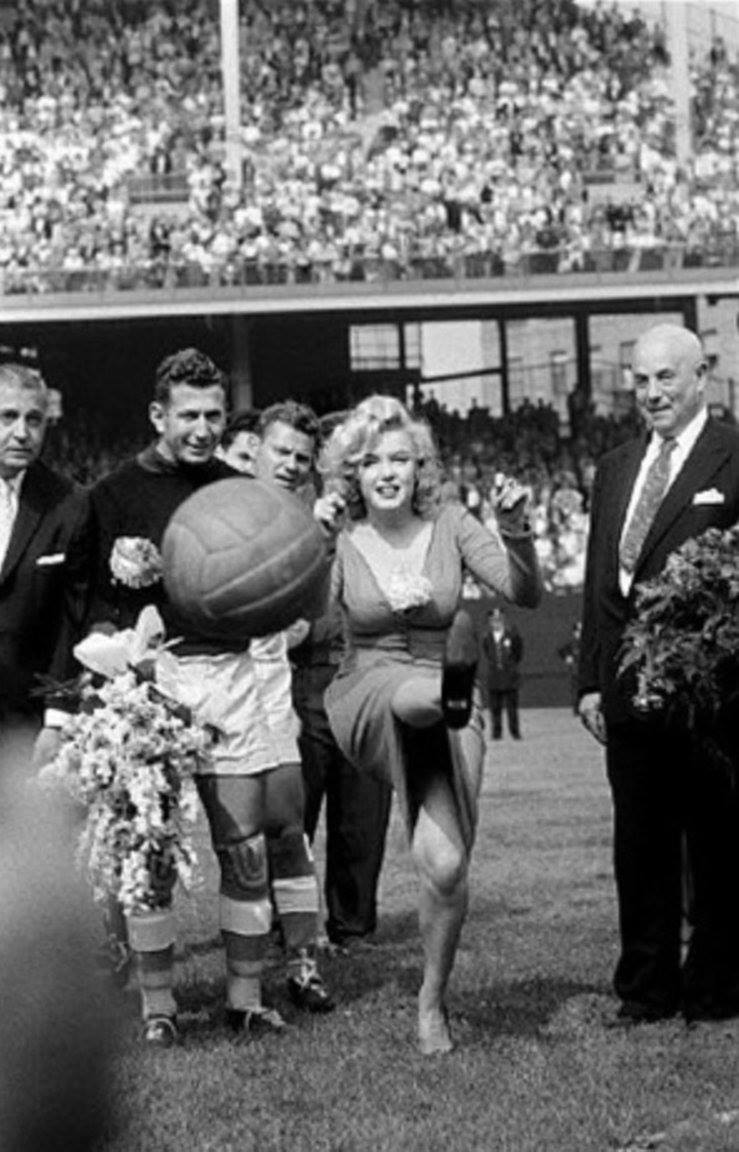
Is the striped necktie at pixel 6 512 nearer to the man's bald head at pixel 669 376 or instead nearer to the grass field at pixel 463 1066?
the grass field at pixel 463 1066

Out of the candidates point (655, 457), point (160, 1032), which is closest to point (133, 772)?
point (160, 1032)

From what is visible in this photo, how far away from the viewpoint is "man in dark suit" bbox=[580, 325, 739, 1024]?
7.45m

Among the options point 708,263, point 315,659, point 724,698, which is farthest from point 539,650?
point 724,698

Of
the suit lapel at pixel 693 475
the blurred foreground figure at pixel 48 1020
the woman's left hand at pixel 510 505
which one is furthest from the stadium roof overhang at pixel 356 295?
the blurred foreground figure at pixel 48 1020

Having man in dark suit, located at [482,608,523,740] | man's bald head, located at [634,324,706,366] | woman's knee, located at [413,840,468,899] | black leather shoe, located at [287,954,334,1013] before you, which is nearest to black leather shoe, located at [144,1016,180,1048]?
black leather shoe, located at [287,954,334,1013]

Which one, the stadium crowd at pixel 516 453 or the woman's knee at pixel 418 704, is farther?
the stadium crowd at pixel 516 453

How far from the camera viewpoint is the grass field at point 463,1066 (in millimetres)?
5934

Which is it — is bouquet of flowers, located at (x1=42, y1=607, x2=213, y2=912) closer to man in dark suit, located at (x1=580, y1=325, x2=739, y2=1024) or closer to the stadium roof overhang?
man in dark suit, located at (x1=580, y1=325, x2=739, y2=1024)

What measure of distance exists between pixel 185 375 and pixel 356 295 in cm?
2804

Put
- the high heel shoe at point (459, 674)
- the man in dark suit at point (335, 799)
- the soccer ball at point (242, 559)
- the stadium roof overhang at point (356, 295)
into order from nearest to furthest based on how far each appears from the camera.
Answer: the high heel shoe at point (459, 674) → the soccer ball at point (242, 559) → the man in dark suit at point (335, 799) → the stadium roof overhang at point (356, 295)

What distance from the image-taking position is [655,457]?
7.64m

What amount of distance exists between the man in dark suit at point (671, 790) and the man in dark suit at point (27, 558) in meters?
1.76

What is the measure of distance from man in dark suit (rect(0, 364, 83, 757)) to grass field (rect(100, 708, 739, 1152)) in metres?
1.07

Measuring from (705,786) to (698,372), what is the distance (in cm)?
128
